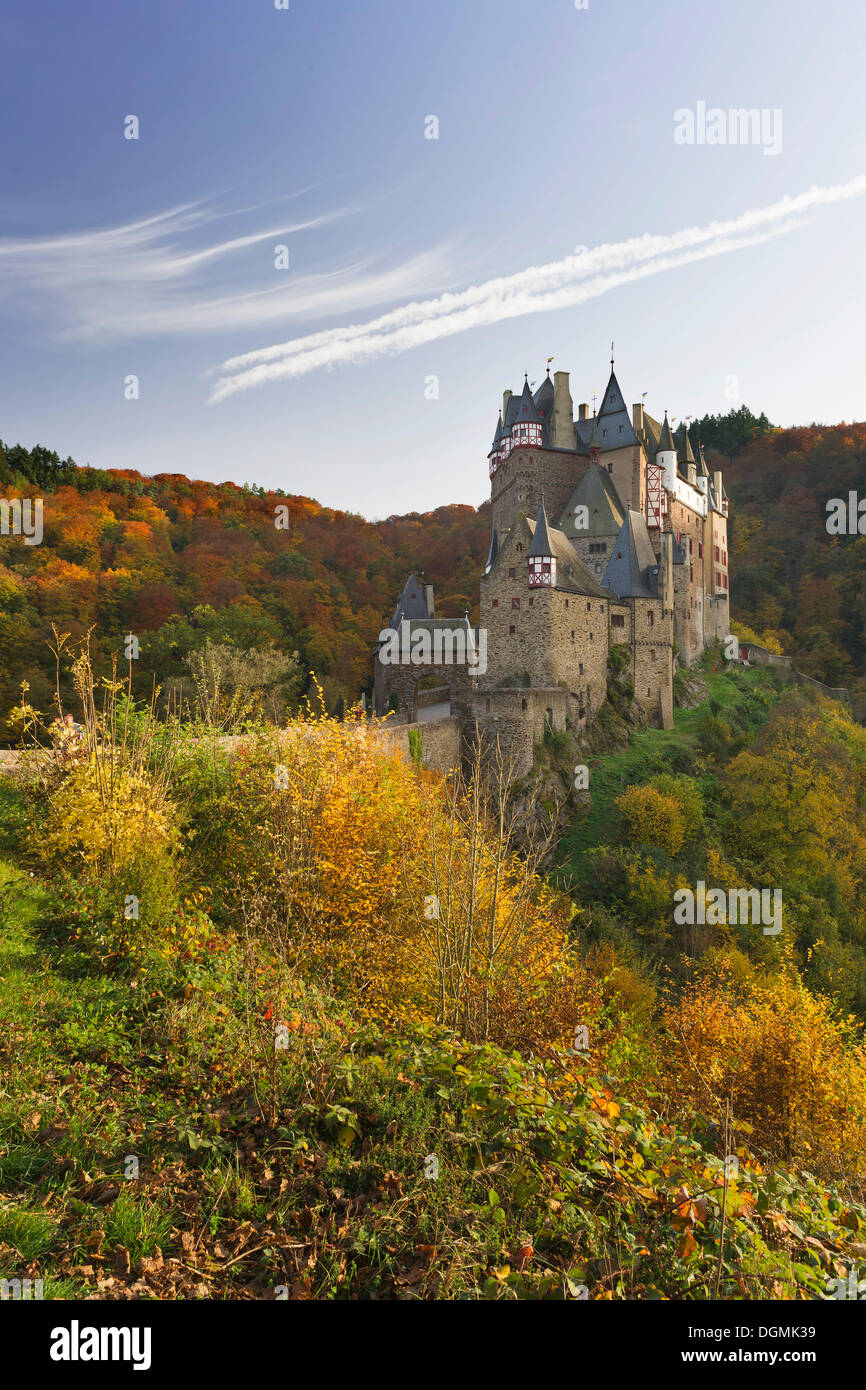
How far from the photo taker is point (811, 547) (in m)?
54.1

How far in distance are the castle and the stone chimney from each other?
68 millimetres

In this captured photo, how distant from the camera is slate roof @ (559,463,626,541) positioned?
3048 cm

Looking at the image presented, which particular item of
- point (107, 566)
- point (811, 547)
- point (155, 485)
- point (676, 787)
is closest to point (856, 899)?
point (676, 787)

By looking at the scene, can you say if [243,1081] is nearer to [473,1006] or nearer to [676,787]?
[473,1006]

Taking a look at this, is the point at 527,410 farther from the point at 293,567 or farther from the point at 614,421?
the point at 293,567

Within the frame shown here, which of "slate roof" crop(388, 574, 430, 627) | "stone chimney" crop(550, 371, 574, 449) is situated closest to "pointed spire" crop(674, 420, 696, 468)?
"stone chimney" crop(550, 371, 574, 449)

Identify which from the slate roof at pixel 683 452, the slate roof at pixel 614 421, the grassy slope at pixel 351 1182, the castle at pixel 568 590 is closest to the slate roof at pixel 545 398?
the castle at pixel 568 590

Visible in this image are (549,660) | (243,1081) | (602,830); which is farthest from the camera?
(549,660)

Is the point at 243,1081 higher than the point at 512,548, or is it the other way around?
the point at 512,548

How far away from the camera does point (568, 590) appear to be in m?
24.5

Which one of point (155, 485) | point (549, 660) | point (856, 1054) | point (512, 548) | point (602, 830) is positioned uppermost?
point (155, 485)

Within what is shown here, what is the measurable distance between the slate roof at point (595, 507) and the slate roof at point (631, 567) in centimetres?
80

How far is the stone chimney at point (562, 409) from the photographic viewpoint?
34.5 m

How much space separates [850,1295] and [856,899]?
2367 centimetres
